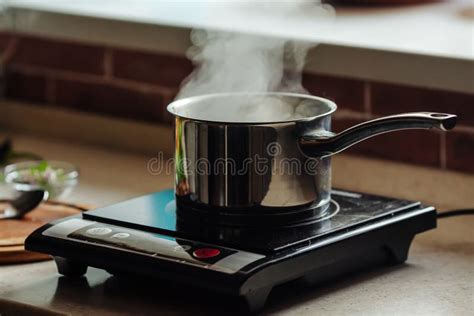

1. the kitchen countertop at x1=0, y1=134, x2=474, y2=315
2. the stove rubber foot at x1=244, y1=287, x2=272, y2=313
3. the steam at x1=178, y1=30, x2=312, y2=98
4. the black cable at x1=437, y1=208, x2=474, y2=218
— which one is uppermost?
the steam at x1=178, y1=30, x2=312, y2=98

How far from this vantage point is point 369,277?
1.32m

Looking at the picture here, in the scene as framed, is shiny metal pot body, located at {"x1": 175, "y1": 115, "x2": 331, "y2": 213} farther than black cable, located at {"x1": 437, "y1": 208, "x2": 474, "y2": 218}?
No

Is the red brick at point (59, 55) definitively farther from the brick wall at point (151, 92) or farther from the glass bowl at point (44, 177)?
the glass bowl at point (44, 177)

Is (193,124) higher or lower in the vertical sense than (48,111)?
higher

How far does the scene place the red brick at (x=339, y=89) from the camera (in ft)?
5.81

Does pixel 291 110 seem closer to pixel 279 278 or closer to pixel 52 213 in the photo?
pixel 279 278

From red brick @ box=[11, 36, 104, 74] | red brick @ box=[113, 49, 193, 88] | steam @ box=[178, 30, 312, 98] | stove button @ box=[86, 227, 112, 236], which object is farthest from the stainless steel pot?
red brick @ box=[11, 36, 104, 74]

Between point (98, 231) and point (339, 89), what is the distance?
64cm

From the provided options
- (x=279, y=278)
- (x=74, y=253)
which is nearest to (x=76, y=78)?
(x=74, y=253)

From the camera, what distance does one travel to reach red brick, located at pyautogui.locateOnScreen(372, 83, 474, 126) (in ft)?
5.40

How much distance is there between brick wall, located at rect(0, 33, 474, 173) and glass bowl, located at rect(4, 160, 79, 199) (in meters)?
0.30

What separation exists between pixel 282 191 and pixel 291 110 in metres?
0.18

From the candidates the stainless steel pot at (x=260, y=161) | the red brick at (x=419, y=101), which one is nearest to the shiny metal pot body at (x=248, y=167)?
the stainless steel pot at (x=260, y=161)

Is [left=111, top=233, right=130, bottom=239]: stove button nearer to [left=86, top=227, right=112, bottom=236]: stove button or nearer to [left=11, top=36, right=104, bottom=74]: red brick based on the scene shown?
[left=86, top=227, right=112, bottom=236]: stove button
